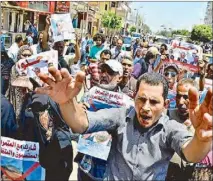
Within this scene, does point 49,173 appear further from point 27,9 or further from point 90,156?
point 27,9

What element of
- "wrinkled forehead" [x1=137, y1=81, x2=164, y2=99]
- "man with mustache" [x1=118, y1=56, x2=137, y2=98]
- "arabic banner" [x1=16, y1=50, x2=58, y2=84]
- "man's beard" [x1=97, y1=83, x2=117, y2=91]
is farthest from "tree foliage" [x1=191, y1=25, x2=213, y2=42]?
"wrinkled forehead" [x1=137, y1=81, x2=164, y2=99]

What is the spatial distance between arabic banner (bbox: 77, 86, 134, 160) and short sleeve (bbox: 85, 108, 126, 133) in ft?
1.74

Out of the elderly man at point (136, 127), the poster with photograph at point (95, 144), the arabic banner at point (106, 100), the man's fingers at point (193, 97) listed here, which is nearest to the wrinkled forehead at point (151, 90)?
the elderly man at point (136, 127)

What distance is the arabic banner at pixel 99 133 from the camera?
2359mm

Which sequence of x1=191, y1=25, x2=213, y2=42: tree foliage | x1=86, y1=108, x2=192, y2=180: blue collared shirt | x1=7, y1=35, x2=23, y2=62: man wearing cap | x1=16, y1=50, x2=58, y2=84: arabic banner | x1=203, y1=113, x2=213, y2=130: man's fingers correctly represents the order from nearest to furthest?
x1=203, y1=113, x2=213, y2=130: man's fingers, x1=86, y1=108, x2=192, y2=180: blue collared shirt, x1=16, y1=50, x2=58, y2=84: arabic banner, x1=7, y1=35, x2=23, y2=62: man wearing cap, x1=191, y1=25, x2=213, y2=42: tree foliage

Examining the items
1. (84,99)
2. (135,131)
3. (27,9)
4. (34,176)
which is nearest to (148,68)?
(84,99)

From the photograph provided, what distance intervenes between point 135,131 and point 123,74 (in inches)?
70.0

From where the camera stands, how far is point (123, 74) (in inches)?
137

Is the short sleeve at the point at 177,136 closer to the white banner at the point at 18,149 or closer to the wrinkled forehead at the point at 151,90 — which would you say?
the wrinkled forehead at the point at 151,90

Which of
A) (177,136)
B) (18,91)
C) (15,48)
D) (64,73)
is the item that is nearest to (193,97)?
(177,136)

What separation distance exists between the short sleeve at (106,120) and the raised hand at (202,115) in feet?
1.20

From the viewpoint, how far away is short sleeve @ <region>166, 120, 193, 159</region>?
1584mm

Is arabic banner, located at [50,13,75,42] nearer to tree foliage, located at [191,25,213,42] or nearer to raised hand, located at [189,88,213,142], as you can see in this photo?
raised hand, located at [189,88,213,142]

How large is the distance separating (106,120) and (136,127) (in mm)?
126
